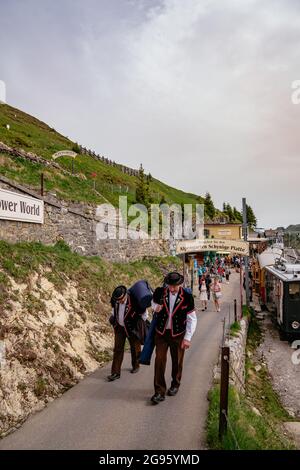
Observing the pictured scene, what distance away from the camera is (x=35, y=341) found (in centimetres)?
725

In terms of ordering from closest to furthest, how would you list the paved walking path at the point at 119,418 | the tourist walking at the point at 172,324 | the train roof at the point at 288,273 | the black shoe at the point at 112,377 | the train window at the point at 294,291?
the paved walking path at the point at 119,418 → the tourist walking at the point at 172,324 → the black shoe at the point at 112,377 → the train window at the point at 294,291 → the train roof at the point at 288,273

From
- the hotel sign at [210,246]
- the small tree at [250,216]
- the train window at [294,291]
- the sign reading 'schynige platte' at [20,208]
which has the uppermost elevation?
the small tree at [250,216]

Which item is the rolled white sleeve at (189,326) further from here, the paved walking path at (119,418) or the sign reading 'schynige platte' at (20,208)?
the sign reading 'schynige platte' at (20,208)

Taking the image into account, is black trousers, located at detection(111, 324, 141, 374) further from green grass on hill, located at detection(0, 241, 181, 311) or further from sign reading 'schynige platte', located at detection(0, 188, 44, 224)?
sign reading 'schynige platte', located at detection(0, 188, 44, 224)

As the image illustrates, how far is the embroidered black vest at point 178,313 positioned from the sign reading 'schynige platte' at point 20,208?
5934 millimetres

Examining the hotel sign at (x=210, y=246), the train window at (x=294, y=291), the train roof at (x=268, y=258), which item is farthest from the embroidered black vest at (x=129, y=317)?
the train roof at (x=268, y=258)

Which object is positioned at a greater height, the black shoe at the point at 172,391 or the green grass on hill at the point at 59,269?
the green grass on hill at the point at 59,269

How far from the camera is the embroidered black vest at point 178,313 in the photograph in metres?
6.14

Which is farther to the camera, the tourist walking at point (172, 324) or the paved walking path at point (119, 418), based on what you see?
the tourist walking at point (172, 324)


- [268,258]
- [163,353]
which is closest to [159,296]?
[163,353]

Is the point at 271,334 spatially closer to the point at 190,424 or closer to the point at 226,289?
the point at 226,289

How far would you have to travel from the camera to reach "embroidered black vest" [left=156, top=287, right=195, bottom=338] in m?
6.14

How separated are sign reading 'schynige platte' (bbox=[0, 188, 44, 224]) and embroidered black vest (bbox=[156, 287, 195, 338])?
19.5ft
